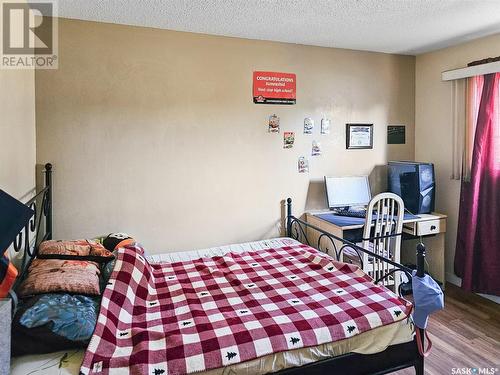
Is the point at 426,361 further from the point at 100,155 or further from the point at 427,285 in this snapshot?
the point at 100,155

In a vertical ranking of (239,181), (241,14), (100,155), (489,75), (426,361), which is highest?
(241,14)

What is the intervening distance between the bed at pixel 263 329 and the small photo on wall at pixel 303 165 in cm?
112

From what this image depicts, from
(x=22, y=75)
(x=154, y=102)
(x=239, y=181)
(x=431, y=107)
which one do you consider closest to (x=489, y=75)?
(x=431, y=107)

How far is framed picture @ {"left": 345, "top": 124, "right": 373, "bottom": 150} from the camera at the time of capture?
3559mm

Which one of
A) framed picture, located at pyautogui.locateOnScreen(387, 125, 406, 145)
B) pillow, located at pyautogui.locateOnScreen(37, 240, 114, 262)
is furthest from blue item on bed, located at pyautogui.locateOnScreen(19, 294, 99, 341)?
framed picture, located at pyautogui.locateOnScreen(387, 125, 406, 145)

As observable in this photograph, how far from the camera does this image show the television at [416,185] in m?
3.35

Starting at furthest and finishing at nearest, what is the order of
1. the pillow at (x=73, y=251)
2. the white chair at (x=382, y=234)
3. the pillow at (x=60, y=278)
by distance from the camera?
the white chair at (x=382, y=234)
the pillow at (x=73, y=251)
the pillow at (x=60, y=278)

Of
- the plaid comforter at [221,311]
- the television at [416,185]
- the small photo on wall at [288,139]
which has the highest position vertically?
the small photo on wall at [288,139]

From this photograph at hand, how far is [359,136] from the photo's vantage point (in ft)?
11.8

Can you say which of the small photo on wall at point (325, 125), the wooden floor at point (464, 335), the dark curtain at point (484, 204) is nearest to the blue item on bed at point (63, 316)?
the wooden floor at point (464, 335)

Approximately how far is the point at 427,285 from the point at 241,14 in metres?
2.12

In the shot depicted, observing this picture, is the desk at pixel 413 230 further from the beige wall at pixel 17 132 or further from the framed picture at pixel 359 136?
the beige wall at pixel 17 132

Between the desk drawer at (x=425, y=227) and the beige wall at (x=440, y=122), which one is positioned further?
the beige wall at (x=440, y=122)

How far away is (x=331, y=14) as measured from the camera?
8.47 feet
